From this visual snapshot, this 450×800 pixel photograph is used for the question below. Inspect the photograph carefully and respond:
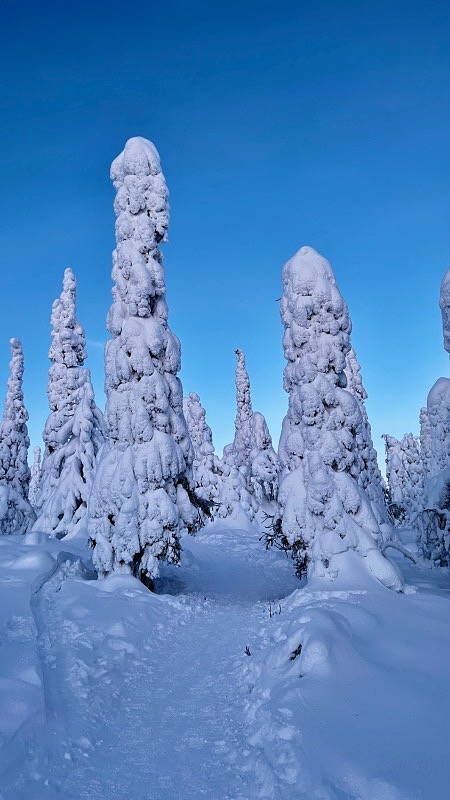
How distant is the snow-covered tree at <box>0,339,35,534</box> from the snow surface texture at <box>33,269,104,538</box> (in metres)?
1.21

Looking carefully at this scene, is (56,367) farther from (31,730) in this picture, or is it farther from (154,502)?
(31,730)

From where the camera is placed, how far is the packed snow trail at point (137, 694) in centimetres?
441

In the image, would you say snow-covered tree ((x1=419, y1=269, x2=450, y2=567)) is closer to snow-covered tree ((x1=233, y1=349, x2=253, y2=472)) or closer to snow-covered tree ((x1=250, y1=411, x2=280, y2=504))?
snow-covered tree ((x1=250, y1=411, x2=280, y2=504))

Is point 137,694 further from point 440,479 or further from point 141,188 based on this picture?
point 141,188

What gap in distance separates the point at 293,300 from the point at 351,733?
421 inches

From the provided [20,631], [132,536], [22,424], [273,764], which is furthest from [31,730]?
[22,424]

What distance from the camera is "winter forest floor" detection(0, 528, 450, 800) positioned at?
422 cm

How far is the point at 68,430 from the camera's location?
25.5 metres

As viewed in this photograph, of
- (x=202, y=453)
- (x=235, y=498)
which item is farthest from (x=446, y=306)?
(x=202, y=453)

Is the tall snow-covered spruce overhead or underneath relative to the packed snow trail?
overhead

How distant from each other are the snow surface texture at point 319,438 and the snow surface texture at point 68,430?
13.5 meters

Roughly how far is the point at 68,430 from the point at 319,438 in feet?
54.4

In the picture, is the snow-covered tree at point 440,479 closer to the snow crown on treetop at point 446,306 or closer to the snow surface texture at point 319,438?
the snow crown on treetop at point 446,306

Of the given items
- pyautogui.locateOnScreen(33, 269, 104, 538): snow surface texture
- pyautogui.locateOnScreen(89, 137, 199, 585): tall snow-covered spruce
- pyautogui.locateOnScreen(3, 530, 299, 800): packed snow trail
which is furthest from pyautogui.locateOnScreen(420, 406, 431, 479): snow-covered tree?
pyautogui.locateOnScreen(3, 530, 299, 800): packed snow trail
